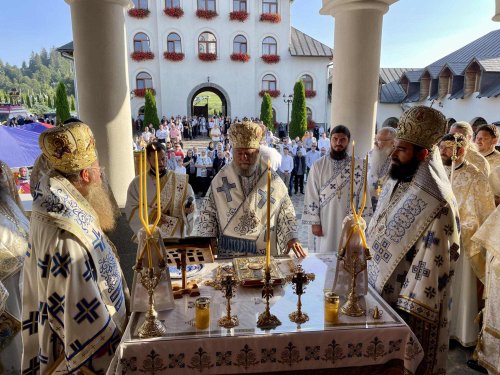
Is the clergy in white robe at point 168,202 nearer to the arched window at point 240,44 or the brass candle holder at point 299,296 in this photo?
the brass candle holder at point 299,296

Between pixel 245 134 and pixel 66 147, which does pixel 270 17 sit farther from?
pixel 66 147

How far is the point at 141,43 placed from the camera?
2698 cm

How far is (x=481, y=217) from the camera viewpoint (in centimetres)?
377

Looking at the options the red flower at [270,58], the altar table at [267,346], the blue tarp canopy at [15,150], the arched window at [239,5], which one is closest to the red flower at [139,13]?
the arched window at [239,5]

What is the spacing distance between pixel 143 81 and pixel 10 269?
1050 inches

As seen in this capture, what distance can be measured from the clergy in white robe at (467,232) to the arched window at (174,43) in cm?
2635

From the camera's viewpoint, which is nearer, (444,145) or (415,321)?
(415,321)

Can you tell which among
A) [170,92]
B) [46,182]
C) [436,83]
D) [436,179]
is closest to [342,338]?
[436,179]

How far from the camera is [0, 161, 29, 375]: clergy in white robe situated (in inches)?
117

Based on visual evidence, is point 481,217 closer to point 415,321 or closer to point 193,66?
point 415,321

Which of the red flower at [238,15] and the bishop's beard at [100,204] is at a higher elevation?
the red flower at [238,15]

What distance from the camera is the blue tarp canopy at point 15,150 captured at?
6301mm

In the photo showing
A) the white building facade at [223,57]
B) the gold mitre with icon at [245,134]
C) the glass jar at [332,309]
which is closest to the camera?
the glass jar at [332,309]

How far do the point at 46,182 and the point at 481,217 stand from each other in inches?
147
